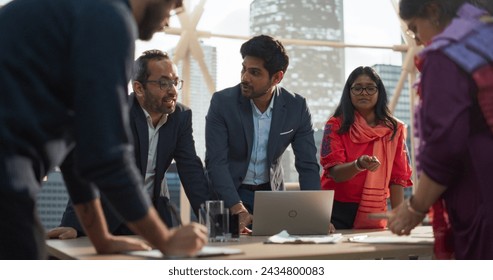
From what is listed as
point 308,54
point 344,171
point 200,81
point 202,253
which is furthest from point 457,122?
point 308,54

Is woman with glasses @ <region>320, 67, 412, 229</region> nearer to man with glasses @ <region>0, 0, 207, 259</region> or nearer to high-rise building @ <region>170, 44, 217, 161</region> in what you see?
man with glasses @ <region>0, 0, 207, 259</region>

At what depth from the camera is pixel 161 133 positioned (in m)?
3.34

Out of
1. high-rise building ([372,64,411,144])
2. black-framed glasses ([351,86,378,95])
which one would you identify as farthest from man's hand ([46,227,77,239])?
high-rise building ([372,64,411,144])

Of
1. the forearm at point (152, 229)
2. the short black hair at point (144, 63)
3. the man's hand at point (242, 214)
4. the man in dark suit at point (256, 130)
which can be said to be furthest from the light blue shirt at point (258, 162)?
the forearm at point (152, 229)

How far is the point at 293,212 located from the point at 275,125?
3.43ft

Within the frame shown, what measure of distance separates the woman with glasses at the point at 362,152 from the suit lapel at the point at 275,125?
1.03ft

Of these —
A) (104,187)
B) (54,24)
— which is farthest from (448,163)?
(54,24)

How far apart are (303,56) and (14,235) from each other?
20.9 ft

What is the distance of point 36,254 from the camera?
1540mm

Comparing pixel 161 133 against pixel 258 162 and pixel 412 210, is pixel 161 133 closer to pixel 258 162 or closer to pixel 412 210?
pixel 258 162

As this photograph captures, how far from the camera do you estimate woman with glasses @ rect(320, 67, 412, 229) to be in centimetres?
369

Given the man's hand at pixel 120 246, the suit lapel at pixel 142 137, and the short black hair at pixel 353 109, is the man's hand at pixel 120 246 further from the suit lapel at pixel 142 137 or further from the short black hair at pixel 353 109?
the short black hair at pixel 353 109

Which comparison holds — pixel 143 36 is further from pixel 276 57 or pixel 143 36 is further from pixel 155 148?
pixel 276 57

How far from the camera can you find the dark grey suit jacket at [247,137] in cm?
360
